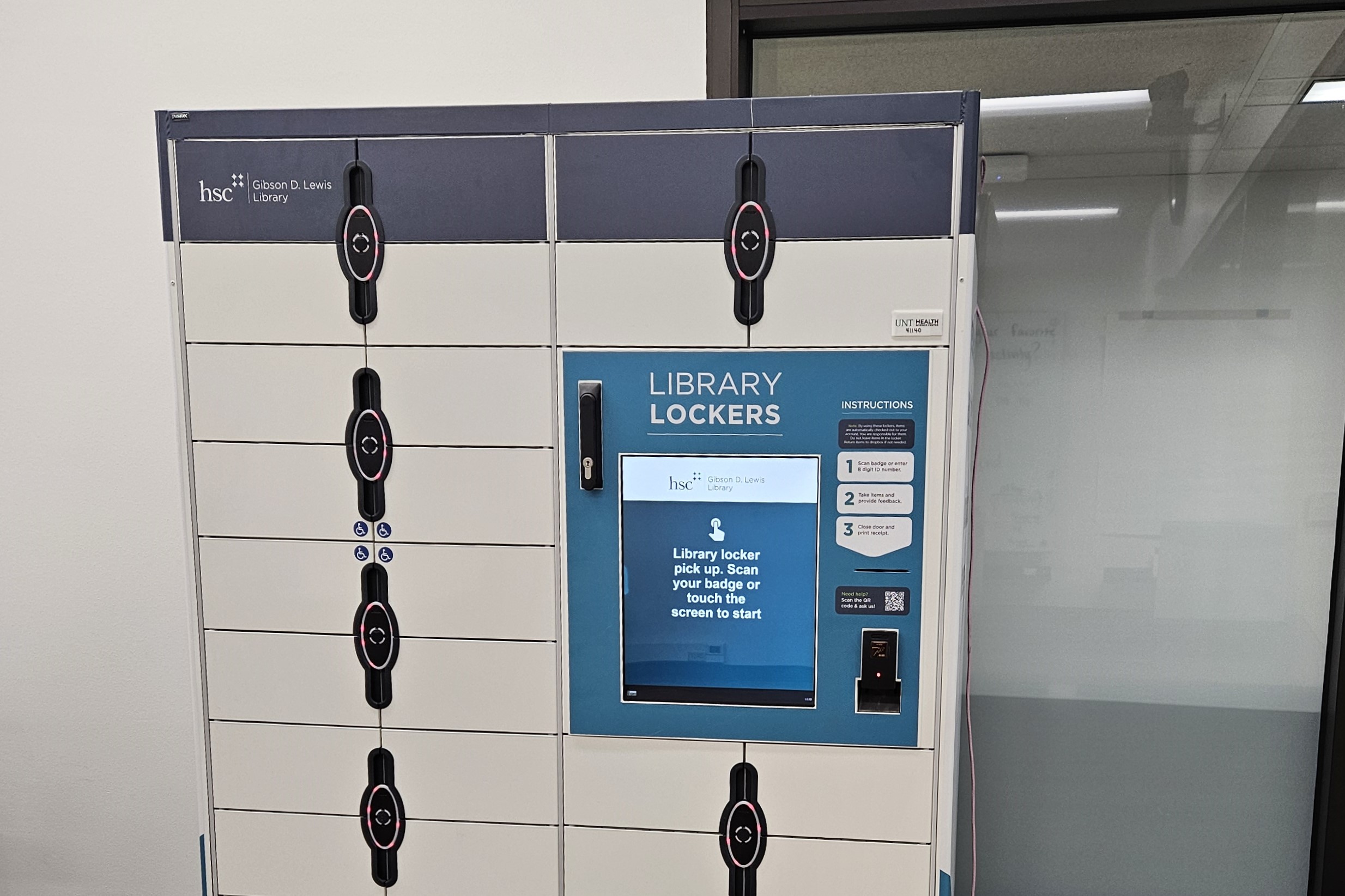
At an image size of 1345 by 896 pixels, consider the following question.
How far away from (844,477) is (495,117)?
3.08 ft

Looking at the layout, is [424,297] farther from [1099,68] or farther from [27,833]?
[27,833]

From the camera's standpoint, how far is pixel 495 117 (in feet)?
5.28

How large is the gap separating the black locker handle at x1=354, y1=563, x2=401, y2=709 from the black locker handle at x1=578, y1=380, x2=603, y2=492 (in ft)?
1.53

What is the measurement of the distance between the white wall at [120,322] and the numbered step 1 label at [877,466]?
1.05 metres

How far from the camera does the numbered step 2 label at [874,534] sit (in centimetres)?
161

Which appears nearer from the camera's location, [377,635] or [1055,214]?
[377,635]

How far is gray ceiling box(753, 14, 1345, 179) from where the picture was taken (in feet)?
6.59

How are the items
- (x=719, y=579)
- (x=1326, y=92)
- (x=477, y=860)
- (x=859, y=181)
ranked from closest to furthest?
(x=859, y=181), (x=719, y=579), (x=477, y=860), (x=1326, y=92)

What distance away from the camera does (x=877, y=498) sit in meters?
1.61

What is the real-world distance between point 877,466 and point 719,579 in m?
0.37

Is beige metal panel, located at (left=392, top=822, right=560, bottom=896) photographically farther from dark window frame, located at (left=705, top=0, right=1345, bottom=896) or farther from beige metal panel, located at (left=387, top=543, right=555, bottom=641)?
dark window frame, located at (left=705, top=0, right=1345, bottom=896)

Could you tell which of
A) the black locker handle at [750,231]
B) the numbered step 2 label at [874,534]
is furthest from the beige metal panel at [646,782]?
the black locker handle at [750,231]

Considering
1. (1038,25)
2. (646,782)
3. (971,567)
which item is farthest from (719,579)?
(1038,25)

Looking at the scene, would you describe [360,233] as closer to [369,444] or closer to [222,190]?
[222,190]
